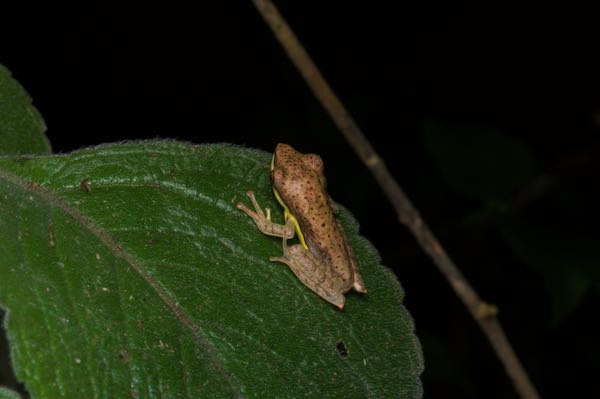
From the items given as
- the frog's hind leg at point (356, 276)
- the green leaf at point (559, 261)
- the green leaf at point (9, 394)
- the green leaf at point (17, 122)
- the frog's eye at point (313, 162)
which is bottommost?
the green leaf at point (559, 261)

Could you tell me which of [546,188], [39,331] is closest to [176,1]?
[546,188]

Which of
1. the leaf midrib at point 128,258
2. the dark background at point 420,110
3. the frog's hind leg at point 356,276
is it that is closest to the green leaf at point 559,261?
the dark background at point 420,110

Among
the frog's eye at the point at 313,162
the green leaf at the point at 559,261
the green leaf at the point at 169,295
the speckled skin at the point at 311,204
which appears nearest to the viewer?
the green leaf at the point at 169,295

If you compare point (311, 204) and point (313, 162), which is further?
point (313, 162)

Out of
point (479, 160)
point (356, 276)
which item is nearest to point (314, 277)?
point (356, 276)

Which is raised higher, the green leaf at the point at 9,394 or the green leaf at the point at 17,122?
the green leaf at the point at 17,122

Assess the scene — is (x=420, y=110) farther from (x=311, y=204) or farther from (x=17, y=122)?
(x=17, y=122)

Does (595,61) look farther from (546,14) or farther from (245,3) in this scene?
(245,3)

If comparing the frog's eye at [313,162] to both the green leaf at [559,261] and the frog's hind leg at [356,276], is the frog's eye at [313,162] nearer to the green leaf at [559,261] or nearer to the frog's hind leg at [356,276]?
the frog's hind leg at [356,276]

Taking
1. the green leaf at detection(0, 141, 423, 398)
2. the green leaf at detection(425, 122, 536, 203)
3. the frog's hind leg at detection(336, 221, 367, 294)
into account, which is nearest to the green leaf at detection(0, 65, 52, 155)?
the green leaf at detection(0, 141, 423, 398)
